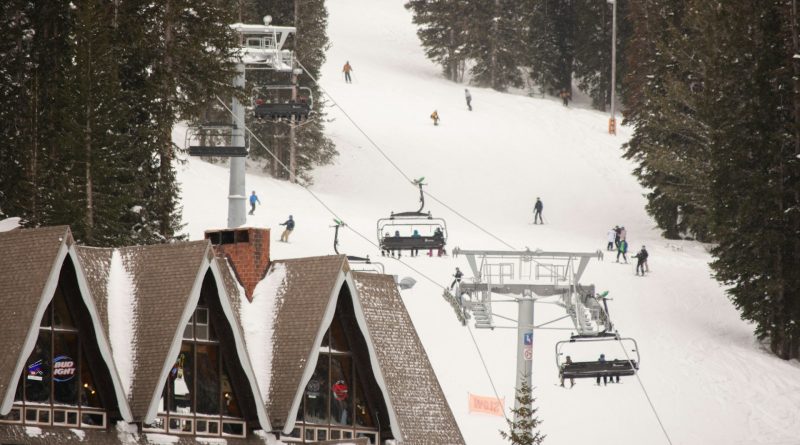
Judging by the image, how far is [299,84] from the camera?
92.6 m

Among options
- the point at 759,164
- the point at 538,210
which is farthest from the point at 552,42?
the point at 759,164

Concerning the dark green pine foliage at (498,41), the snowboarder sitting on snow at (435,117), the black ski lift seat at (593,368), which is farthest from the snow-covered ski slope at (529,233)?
the black ski lift seat at (593,368)

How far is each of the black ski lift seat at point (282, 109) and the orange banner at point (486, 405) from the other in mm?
11902

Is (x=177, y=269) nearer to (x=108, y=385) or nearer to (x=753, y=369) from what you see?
(x=108, y=385)

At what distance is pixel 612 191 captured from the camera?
101m

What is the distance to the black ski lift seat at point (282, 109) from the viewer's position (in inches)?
2527

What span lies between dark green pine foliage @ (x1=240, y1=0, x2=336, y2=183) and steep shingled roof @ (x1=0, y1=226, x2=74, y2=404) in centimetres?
5643

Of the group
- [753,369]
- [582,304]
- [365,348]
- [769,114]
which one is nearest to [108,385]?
[365,348]

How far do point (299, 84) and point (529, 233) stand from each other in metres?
14.4

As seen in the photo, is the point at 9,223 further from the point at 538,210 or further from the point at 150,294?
the point at 538,210

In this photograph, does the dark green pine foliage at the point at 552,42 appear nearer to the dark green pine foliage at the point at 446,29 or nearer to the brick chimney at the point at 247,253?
the dark green pine foliage at the point at 446,29

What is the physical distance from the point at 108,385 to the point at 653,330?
40.2 m

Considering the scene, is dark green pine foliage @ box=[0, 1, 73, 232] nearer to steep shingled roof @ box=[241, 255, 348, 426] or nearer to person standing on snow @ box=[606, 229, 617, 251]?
steep shingled roof @ box=[241, 255, 348, 426]

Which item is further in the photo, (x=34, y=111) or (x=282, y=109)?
(x=282, y=109)
